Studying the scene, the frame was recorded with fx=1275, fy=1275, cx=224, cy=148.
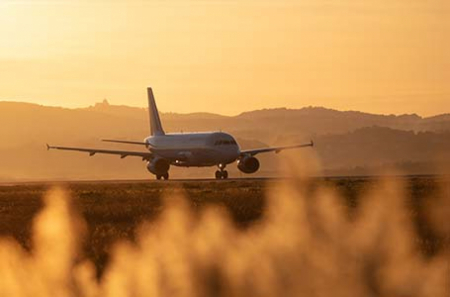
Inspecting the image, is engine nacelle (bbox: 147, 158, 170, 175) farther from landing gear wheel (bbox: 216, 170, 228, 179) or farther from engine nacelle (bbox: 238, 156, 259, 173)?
engine nacelle (bbox: 238, 156, 259, 173)

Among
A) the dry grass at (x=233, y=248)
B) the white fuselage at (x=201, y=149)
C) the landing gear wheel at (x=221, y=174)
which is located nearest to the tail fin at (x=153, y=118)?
the white fuselage at (x=201, y=149)

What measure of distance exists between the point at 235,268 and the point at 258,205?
26.5 m

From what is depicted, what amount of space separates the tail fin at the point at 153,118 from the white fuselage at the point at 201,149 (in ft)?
27.5

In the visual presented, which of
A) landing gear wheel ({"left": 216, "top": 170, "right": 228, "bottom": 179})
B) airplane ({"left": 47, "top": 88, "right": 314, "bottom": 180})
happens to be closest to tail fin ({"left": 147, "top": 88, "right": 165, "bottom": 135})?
airplane ({"left": 47, "top": 88, "right": 314, "bottom": 180})

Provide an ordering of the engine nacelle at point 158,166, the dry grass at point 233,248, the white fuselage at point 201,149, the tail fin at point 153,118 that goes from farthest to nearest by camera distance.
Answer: the tail fin at point 153,118, the engine nacelle at point 158,166, the white fuselage at point 201,149, the dry grass at point 233,248

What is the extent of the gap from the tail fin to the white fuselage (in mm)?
8380

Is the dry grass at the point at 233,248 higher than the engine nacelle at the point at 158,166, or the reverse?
the engine nacelle at the point at 158,166

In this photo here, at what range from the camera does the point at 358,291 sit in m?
27.8

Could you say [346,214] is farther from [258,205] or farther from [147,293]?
[147,293]

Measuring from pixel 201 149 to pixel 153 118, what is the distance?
18904mm

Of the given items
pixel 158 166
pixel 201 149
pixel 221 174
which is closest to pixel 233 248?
pixel 201 149

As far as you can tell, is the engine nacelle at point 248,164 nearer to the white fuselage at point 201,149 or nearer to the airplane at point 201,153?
the airplane at point 201,153

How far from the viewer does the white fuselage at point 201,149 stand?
108688mm

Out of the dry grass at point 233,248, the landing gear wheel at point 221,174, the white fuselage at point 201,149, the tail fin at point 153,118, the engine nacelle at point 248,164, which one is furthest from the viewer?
the tail fin at point 153,118
